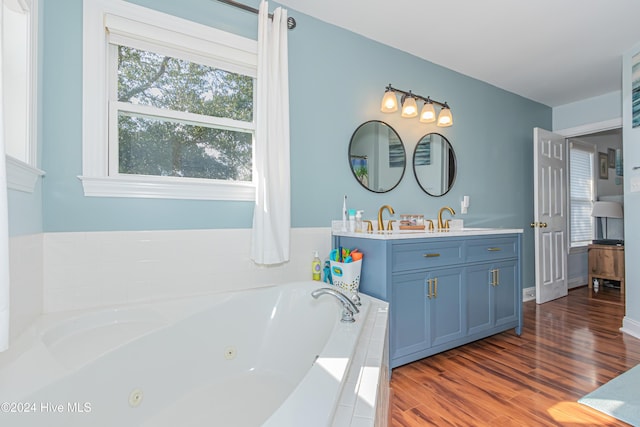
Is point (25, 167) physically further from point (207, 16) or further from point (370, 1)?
point (370, 1)

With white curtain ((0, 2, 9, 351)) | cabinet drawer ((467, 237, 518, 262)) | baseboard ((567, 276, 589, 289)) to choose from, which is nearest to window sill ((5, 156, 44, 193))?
white curtain ((0, 2, 9, 351))

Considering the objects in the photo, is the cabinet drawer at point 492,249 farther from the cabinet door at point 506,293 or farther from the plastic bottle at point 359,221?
the plastic bottle at point 359,221

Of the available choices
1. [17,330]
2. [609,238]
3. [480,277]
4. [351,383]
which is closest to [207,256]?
[17,330]

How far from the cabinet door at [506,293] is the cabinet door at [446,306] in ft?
1.45

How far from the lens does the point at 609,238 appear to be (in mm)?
4730

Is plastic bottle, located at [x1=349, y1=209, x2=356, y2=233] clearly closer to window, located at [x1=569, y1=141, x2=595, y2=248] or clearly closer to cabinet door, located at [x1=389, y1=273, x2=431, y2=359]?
cabinet door, located at [x1=389, y1=273, x2=431, y2=359]

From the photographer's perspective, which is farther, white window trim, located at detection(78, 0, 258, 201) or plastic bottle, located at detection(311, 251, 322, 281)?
plastic bottle, located at detection(311, 251, 322, 281)

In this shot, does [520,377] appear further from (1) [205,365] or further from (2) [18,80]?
(2) [18,80]

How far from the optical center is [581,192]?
4.58 m

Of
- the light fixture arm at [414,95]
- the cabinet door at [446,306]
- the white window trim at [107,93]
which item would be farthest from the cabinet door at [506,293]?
the white window trim at [107,93]

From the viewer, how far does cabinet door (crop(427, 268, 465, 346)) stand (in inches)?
82.0

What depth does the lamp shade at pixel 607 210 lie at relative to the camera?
4367 mm

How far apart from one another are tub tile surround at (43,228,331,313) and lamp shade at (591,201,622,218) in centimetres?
473

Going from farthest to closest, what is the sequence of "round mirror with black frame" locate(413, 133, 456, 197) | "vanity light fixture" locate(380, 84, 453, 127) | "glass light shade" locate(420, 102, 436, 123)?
"round mirror with black frame" locate(413, 133, 456, 197), "glass light shade" locate(420, 102, 436, 123), "vanity light fixture" locate(380, 84, 453, 127)
